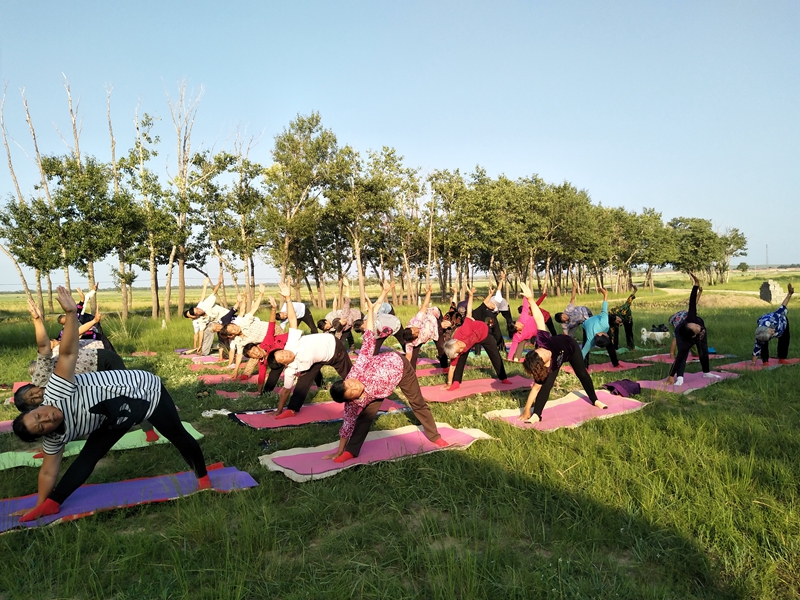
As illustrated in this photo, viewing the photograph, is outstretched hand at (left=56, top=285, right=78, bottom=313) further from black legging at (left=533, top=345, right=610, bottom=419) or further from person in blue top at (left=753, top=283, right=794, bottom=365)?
person in blue top at (left=753, top=283, right=794, bottom=365)

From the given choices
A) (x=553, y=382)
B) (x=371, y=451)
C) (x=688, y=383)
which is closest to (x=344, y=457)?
(x=371, y=451)

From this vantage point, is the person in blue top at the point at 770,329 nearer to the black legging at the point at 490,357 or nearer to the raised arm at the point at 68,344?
the black legging at the point at 490,357

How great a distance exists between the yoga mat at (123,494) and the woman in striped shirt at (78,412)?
13 centimetres

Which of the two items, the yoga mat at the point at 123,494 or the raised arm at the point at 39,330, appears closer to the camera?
the yoga mat at the point at 123,494

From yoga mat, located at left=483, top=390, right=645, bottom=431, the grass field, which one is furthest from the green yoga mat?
yoga mat, located at left=483, top=390, right=645, bottom=431

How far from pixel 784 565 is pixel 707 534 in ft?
1.42

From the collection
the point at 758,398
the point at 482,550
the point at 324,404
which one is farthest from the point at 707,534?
the point at 324,404

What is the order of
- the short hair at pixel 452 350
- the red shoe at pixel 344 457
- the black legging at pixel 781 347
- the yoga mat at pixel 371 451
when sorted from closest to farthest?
1. the yoga mat at pixel 371 451
2. the red shoe at pixel 344 457
3. the short hair at pixel 452 350
4. the black legging at pixel 781 347

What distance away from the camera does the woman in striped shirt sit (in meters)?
3.64

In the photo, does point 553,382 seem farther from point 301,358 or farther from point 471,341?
point 301,358

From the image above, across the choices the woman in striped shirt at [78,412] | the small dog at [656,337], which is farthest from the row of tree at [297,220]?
the woman in striped shirt at [78,412]

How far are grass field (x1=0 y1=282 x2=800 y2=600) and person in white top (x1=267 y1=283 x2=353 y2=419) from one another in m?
1.15

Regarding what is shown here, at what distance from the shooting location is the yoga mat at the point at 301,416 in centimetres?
655

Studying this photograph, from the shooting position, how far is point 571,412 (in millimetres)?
6770
